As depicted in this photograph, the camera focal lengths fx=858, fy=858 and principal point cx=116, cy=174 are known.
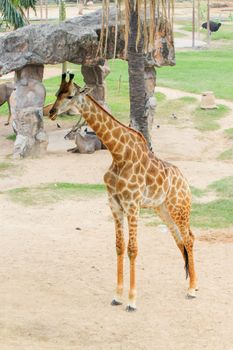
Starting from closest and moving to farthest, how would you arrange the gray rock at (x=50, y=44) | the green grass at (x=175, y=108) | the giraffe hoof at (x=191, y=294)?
the giraffe hoof at (x=191, y=294) < the gray rock at (x=50, y=44) < the green grass at (x=175, y=108)

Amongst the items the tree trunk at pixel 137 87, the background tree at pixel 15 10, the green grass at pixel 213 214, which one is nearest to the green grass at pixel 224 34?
the background tree at pixel 15 10

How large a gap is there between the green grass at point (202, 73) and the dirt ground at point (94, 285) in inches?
444

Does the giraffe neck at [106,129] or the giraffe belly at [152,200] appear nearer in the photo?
the giraffe neck at [106,129]

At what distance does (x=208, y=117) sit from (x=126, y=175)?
12.7 m

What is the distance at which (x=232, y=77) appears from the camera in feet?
91.1

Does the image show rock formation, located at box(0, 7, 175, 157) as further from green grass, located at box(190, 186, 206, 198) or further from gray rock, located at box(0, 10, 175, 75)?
green grass, located at box(190, 186, 206, 198)

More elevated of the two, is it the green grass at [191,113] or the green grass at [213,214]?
the green grass at [213,214]

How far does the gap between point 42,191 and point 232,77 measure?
14.8 m

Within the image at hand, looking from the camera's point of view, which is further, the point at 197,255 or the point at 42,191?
the point at 42,191

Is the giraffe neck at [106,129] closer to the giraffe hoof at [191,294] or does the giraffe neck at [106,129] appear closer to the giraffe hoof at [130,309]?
the giraffe hoof at [130,309]

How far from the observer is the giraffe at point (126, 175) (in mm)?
9070

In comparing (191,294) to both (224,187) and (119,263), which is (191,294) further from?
(224,187)

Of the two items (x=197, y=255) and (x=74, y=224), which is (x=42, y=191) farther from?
(x=197, y=255)

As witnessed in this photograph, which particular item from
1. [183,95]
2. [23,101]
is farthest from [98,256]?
[183,95]
